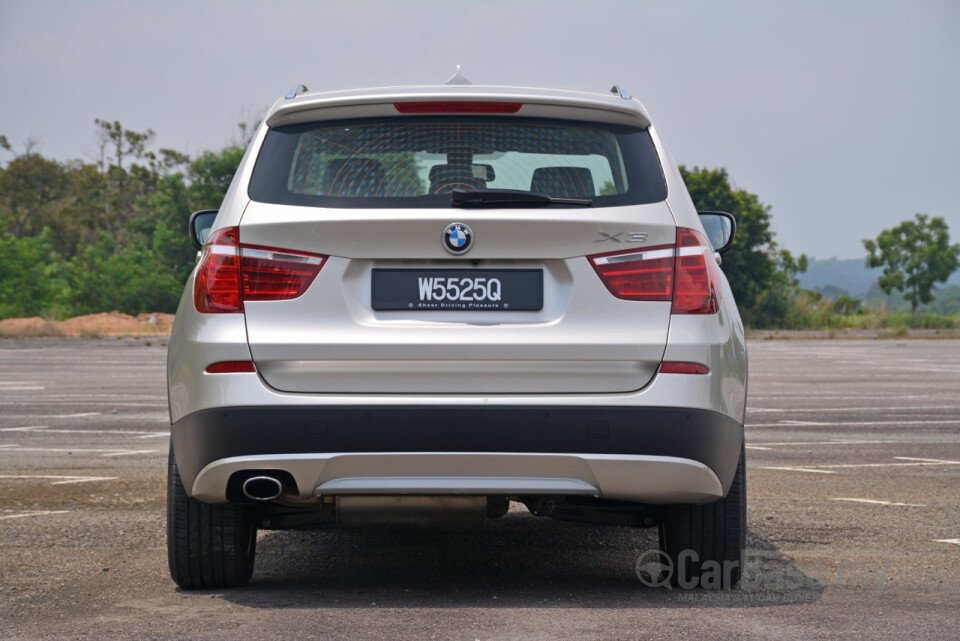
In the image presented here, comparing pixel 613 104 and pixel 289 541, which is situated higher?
pixel 613 104

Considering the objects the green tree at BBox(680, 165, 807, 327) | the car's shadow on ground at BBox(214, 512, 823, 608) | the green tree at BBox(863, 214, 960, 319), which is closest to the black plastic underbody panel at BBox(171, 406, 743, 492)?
the car's shadow on ground at BBox(214, 512, 823, 608)

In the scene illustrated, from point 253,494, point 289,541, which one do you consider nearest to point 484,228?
point 253,494

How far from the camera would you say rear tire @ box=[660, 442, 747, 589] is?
4.80 metres

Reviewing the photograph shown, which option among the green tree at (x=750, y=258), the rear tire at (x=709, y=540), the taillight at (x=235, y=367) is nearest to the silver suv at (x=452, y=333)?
the taillight at (x=235, y=367)

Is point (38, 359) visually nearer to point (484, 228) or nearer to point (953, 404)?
point (953, 404)

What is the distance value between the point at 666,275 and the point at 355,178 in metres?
1.07

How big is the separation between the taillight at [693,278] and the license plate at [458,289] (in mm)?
462

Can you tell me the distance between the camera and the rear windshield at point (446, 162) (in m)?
4.43

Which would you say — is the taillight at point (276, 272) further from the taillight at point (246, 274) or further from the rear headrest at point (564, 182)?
the rear headrest at point (564, 182)

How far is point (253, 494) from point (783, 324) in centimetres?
5468

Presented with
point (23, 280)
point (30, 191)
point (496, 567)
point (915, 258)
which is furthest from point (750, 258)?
point (496, 567)

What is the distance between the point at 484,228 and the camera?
4312 mm

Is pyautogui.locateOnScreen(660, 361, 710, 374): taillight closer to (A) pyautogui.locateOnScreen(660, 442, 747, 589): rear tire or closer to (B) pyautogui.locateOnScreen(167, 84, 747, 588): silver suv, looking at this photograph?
(B) pyautogui.locateOnScreen(167, 84, 747, 588): silver suv

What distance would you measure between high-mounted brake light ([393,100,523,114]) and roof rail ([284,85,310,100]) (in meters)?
0.49
